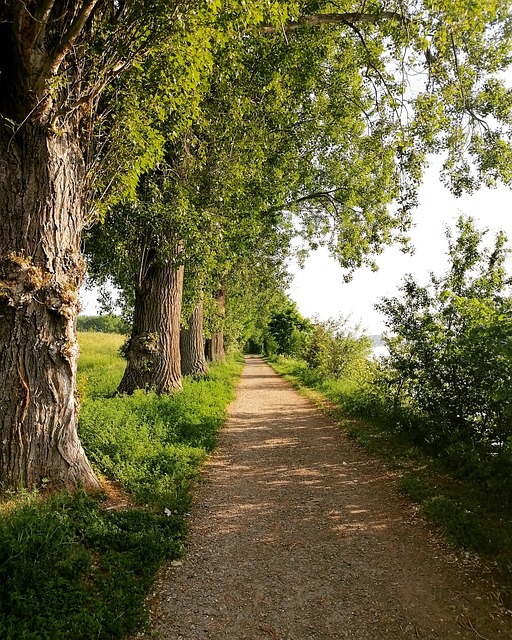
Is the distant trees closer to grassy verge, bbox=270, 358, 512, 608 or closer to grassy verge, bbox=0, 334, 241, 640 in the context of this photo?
grassy verge, bbox=0, 334, 241, 640

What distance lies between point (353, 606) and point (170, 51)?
6021 millimetres

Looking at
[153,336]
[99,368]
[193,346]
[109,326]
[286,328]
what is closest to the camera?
[153,336]

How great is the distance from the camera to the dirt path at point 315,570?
320 centimetres

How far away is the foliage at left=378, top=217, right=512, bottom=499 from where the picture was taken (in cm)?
529

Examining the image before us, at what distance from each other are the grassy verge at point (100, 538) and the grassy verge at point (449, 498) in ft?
9.77

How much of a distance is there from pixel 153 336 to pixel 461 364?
660 centimetres

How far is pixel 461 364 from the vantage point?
6.55 metres

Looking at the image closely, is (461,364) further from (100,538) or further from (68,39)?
(68,39)

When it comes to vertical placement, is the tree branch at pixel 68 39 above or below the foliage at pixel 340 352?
above

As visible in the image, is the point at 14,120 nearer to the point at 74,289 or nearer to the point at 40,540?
the point at 74,289

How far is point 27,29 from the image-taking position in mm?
4082

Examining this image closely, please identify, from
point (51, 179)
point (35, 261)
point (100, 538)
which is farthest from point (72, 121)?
point (100, 538)

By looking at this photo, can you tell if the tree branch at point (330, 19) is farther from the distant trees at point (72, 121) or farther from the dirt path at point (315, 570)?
the dirt path at point (315, 570)

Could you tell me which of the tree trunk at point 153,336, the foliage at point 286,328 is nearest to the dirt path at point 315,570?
the tree trunk at point 153,336
